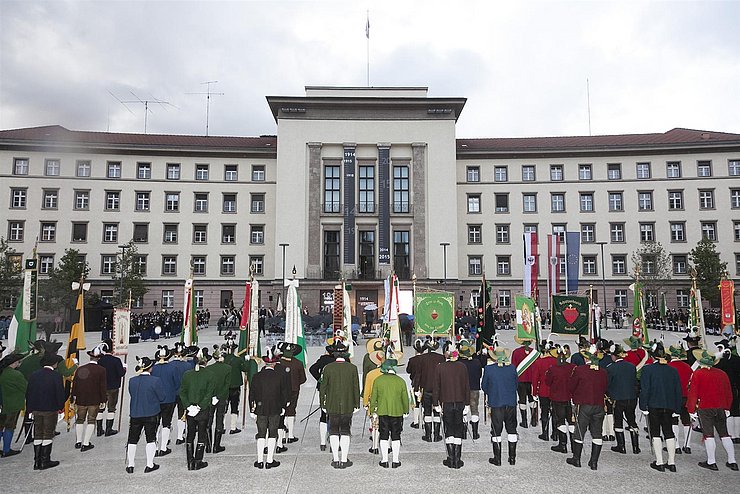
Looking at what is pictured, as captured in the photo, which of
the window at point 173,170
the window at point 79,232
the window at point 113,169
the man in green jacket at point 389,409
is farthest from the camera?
the window at point 173,170

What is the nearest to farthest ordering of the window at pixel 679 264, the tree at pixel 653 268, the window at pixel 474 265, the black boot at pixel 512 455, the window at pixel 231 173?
the black boot at pixel 512 455 < the tree at pixel 653 268 < the window at pixel 679 264 < the window at pixel 474 265 < the window at pixel 231 173

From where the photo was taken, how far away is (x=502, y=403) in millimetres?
8867

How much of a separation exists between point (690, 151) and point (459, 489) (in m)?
51.2

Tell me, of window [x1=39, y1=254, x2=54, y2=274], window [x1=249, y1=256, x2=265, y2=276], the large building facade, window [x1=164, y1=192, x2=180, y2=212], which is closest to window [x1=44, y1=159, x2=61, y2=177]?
the large building facade

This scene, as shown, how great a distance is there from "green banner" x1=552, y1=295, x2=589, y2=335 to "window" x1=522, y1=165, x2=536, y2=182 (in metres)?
31.6

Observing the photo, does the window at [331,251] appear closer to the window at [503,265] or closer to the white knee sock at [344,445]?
the window at [503,265]

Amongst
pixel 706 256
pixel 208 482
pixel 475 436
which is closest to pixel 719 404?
pixel 475 436

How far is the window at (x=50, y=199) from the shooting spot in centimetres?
4666

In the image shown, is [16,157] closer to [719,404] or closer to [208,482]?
[208,482]

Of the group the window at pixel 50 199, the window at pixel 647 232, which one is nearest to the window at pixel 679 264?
the window at pixel 647 232

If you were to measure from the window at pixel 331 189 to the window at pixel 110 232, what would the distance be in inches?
783

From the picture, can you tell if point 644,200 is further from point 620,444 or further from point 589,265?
point 620,444

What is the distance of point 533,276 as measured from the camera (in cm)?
1962

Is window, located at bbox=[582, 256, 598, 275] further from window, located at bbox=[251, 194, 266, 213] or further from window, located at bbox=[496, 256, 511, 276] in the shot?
window, located at bbox=[251, 194, 266, 213]
